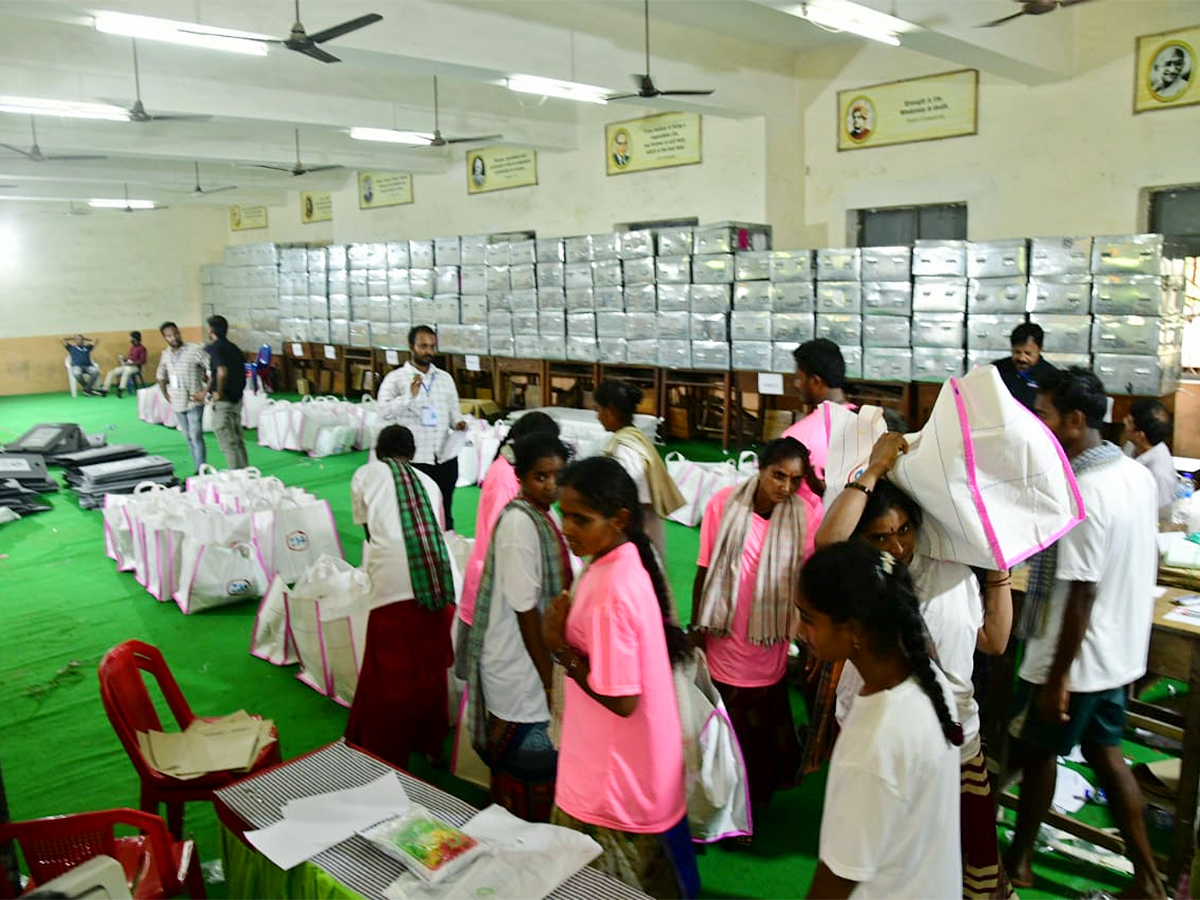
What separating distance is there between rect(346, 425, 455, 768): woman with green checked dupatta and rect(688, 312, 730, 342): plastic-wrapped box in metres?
6.90

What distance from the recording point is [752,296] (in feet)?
32.0

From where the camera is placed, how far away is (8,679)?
16.5 feet

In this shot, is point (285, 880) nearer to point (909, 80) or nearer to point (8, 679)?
point (8, 679)

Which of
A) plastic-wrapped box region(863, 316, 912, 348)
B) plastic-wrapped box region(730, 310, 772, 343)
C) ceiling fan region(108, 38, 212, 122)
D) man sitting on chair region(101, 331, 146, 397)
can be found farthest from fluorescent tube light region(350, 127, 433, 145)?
man sitting on chair region(101, 331, 146, 397)

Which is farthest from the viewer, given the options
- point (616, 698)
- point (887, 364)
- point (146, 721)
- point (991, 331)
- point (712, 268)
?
point (712, 268)

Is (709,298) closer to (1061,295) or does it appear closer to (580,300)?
(580,300)

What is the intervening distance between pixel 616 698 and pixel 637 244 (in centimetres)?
897

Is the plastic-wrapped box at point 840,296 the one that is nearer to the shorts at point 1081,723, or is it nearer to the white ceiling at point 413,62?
the white ceiling at point 413,62

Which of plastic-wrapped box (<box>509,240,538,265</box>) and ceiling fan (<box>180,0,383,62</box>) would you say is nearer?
ceiling fan (<box>180,0,383,62</box>)

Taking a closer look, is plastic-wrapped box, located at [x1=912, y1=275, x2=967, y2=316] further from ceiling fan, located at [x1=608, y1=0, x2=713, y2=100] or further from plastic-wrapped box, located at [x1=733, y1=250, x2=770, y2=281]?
ceiling fan, located at [x1=608, y1=0, x2=713, y2=100]

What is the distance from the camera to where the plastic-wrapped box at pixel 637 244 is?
414 inches

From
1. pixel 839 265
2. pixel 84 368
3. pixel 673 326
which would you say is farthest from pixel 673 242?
pixel 84 368

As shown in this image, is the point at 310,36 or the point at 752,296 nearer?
the point at 310,36

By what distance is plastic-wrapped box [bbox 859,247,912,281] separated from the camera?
860 centimetres
